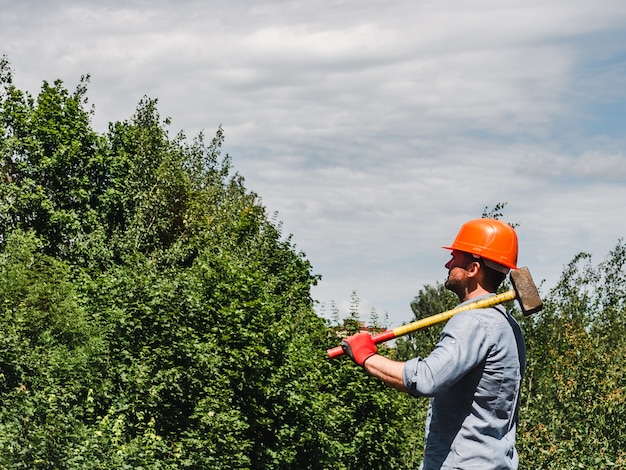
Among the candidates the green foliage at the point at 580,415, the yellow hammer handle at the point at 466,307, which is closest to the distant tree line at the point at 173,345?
the green foliage at the point at 580,415

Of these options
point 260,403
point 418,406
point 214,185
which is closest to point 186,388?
point 260,403

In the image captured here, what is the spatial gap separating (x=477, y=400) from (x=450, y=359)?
0.92 feet

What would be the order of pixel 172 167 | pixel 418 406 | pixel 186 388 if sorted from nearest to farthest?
pixel 186 388, pixel 418 406, pixel 172 167

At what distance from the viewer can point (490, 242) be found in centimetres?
416

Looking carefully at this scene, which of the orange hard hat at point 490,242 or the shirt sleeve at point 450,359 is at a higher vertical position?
the orange hard hat at point 490,242

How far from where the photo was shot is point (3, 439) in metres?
11.8

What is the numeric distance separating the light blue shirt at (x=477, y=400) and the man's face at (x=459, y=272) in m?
0.19

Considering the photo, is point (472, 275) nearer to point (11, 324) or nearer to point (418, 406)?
point (11, 324)

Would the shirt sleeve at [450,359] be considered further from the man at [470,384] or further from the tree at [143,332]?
the tree at [143,332]

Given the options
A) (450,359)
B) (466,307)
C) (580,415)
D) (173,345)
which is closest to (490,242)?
(466,307)

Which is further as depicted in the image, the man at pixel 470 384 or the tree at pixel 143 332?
the tree at pixel 143 332

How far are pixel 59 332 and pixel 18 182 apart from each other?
51.5 ft

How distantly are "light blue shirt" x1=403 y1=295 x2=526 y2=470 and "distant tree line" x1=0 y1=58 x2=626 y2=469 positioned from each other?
8656mm

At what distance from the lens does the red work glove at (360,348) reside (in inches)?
158
